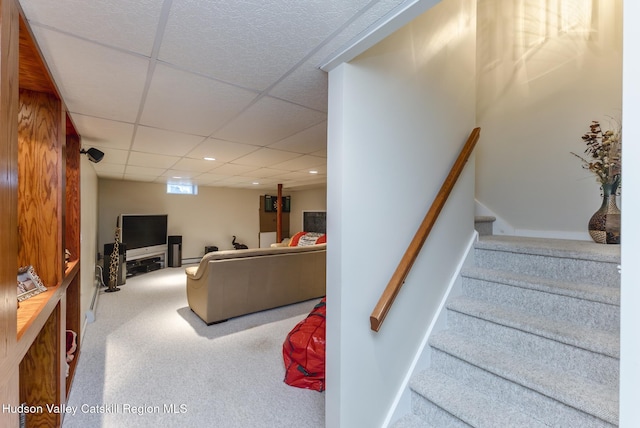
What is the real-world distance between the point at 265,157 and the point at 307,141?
91cm

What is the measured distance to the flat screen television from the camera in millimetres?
5527

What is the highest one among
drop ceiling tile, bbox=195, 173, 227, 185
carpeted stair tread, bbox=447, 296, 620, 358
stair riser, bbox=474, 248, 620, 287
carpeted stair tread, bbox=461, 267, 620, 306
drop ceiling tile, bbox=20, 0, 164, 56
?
drop ceiling tile, bbox=20, 0, 164, 56

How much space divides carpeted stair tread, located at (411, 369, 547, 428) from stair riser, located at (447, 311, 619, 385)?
304mm

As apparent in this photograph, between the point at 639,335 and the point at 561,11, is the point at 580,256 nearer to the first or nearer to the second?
the point at 639,335

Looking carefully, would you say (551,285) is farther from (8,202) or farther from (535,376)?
(8,202)

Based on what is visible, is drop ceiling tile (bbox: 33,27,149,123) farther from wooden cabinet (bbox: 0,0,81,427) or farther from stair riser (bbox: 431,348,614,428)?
stair riser (bbox: 431,348,614,428)

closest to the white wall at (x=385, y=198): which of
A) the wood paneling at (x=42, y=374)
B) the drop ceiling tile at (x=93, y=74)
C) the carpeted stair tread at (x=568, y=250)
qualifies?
the carpeted stair tread at (x=568, y=250)

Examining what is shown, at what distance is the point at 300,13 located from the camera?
1005mm

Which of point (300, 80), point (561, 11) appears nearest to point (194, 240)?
point (300, 80)

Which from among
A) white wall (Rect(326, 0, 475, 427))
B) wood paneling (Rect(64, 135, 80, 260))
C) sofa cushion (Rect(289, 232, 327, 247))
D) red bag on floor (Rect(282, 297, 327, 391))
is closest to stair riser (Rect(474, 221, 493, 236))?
white wall (Rect(326, 0, 475, 427))

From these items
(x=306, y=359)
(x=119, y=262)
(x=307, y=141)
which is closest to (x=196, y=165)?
(x=307, y=141)

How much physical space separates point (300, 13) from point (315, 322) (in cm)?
222

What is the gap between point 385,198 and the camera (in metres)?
1.48

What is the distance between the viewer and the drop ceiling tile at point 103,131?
2119 millimetres
